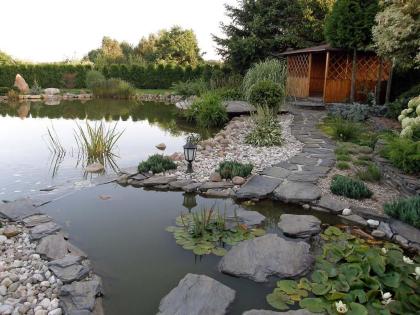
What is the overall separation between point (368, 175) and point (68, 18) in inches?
1017

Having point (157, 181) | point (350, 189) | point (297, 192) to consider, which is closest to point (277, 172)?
point (297, 192)

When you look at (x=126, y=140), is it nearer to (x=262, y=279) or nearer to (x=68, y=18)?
(x=262, y=279)

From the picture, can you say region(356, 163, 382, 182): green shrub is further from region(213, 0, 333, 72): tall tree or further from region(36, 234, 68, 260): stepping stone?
region(213, 0, 333, 72): tall tree

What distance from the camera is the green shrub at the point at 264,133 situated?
6.64m

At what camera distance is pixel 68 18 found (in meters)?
25.1

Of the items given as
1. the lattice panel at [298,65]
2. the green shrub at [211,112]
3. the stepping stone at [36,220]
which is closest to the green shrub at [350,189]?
the stepping stone at [36,220]

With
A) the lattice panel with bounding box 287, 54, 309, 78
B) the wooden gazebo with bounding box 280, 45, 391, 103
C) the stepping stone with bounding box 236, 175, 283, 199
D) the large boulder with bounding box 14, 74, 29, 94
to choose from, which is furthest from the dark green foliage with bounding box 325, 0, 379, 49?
the large boulder with bounding box 14, 74, 29, 94

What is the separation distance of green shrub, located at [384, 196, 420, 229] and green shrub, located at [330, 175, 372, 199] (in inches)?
17.0

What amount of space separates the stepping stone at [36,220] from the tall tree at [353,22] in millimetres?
8845

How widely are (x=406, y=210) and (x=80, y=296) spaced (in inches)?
120

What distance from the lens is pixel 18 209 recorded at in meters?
3.85

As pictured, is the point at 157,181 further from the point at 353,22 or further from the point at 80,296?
the point at 353,22

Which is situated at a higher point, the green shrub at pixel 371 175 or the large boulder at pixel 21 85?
the large boulder at pixel 21 85

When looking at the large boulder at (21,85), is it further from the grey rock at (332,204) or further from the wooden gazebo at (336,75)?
the grey rock at (332,204)
